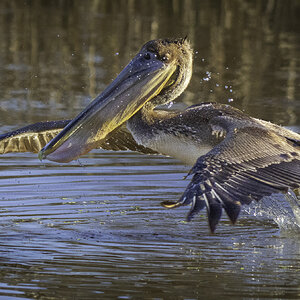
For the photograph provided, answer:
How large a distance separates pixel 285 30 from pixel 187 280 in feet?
44.9

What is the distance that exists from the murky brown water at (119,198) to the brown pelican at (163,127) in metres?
0.53

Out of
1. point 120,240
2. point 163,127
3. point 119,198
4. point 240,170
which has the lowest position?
point 119,198

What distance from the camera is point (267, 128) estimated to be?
22.2 ft

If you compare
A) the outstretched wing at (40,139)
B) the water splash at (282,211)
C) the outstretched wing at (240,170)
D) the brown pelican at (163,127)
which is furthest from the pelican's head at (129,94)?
the water splash at (282,211)

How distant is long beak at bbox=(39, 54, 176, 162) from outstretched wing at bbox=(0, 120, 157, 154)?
14 cm

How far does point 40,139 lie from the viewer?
7949 mm

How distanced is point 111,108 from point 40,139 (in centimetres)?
103

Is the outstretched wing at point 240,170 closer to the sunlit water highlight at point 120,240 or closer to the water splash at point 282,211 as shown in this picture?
the sunlit water highlight at point 120,240

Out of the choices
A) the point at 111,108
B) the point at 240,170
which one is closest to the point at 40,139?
the point at 111,108

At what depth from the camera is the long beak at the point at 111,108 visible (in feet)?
22.9

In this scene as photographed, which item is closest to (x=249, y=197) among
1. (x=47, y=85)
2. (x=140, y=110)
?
(x=140, y=110)

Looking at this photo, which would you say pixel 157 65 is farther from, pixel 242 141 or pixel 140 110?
pixel 242 141

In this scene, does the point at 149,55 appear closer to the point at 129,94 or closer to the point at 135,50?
the point at 129,94

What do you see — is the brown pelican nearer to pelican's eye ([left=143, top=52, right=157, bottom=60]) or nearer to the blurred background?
pelican's eye ([left=143, top=52, right=157, bottom=60])
